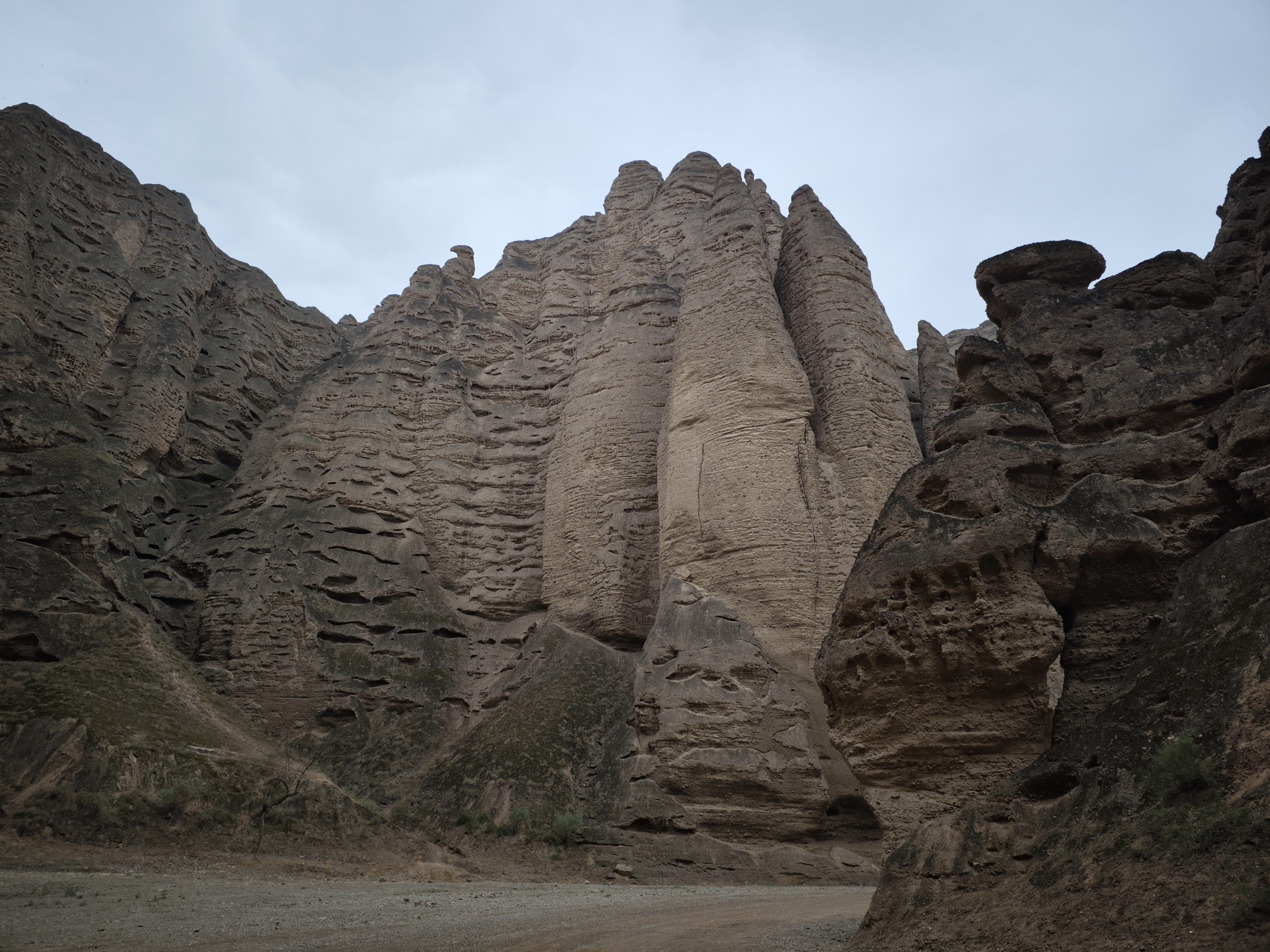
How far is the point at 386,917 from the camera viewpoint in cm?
947

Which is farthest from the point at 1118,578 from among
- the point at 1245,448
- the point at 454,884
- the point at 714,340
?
the point at 714,340

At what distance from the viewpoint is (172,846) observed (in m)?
15.5

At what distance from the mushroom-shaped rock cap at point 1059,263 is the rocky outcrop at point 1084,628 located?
139 mm

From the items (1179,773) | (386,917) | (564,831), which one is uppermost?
(1179,773)

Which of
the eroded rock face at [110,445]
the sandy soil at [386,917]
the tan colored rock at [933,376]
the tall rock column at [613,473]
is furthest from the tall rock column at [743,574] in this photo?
the eroded rock face at [110,445]

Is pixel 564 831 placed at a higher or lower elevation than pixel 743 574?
lower

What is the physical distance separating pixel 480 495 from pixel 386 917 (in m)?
21.1

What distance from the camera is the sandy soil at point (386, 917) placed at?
751 centimetres

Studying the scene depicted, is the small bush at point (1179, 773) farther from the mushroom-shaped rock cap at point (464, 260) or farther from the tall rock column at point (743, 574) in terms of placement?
the mushroom-shaped rock cap at point (464, 260)

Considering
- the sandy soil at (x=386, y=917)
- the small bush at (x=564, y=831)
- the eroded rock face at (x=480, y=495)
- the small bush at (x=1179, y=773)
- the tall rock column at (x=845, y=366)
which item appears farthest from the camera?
the tall rock column at (x=845, y=366)

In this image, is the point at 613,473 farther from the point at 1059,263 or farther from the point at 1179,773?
the point at 1179,773

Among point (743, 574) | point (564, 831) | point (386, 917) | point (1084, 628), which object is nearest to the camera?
point (1084, 628)

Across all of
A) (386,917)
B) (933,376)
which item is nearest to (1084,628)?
(386,917)

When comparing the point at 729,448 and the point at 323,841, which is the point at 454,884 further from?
the point at 729,448
